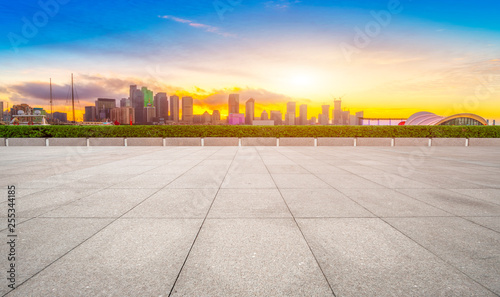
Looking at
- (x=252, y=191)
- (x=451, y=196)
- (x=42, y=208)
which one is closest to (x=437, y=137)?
(x=451, y=196)

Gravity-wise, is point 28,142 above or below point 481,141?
below

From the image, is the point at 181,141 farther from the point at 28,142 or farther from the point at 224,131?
the point at 28,142

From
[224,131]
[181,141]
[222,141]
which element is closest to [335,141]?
[222,141]

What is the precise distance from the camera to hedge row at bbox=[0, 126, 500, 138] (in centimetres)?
2216

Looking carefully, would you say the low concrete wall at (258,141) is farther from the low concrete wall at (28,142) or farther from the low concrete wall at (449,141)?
the low concrete wall at (28,142)

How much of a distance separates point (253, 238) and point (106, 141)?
782 inches

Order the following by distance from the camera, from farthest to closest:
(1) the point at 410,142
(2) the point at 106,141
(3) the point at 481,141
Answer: (3) the point at 481,141 < (1) the point at 410,142 < (2) the point at 106,141

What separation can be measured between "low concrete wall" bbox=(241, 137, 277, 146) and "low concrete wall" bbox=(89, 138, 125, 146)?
9.32 metres

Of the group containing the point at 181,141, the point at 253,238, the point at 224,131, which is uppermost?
the point at 224,131

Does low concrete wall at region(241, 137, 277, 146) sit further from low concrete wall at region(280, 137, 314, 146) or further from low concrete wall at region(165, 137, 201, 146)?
low concrete wall at region(165, 137, 201, 146)

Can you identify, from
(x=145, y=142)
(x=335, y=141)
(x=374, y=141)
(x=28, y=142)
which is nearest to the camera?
(x=145, y=142)

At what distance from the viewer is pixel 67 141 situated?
20328mm

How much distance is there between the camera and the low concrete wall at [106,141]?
66.2ft

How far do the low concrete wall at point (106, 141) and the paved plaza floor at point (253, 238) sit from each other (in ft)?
44.1
